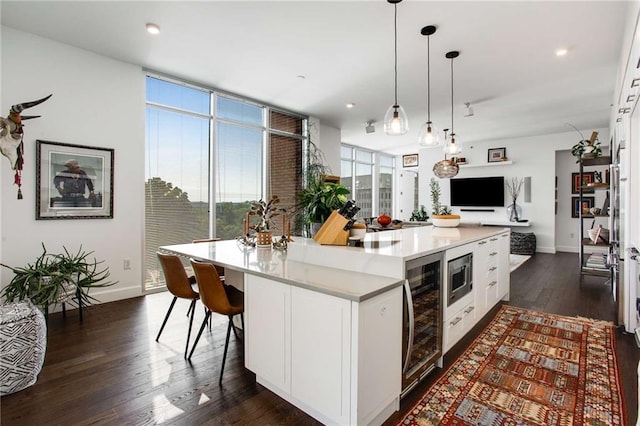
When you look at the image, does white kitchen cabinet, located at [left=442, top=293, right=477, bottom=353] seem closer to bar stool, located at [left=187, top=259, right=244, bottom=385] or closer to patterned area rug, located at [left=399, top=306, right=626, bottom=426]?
patterned area rug, located at [left=399, top=306, right=626, bottom=426]

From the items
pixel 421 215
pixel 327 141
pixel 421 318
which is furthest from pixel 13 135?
pixel 421 215

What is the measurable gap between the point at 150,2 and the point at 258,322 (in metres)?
2.86

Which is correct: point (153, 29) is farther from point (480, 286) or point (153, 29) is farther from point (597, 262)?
point (597, 262)

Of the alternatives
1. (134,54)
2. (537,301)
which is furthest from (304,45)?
(537,301)

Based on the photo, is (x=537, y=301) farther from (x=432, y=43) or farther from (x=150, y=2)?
(x=150, y=2)

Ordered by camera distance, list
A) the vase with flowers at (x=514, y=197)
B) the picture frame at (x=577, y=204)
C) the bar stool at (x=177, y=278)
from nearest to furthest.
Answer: the bar stool at (x=177, y=278), the picture frame at (x=577, y=204), the vase with flowers at (x=514, y=197)

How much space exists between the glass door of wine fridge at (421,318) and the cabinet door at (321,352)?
1.54ft

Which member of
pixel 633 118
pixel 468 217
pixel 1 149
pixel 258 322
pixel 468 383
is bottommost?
pixel 468 383

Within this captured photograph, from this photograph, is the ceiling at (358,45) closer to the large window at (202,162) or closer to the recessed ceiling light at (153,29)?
the recessed ceiling light at (153,29)

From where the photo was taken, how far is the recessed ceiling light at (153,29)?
10.2ft

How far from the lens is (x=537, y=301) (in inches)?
150

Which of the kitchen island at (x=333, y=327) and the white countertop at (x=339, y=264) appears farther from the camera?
the white countertop at (x=339, y=264)

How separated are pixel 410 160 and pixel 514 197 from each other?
11.1ft

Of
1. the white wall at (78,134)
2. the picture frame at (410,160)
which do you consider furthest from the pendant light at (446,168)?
the picture frame at (410,160)
